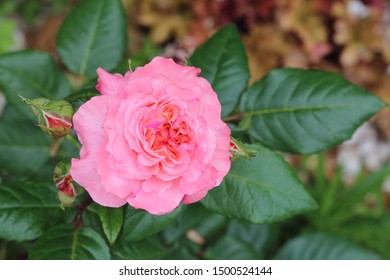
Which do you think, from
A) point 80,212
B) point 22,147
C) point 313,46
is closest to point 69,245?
point 80,212

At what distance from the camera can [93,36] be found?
3.35 ft

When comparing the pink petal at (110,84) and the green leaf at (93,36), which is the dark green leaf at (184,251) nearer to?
the green leaf at (93,36)

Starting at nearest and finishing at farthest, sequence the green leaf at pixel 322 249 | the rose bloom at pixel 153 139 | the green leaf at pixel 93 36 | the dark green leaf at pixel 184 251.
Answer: the rose bloom at pixel 153 139 → the green leaf at pixel 93 36 → the dark green leaf at pixel 184 251 → the green leaf at pixel 322 249

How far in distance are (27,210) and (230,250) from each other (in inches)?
22.1

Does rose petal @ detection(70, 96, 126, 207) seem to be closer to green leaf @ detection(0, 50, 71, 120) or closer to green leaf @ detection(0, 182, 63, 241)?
green leaf @ detection(0, 182, 63, 241)

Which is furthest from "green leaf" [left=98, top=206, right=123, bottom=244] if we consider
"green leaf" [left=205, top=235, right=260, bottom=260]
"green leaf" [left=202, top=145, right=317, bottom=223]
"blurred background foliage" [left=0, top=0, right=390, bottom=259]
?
"blurred background foliage" [left=0, top=0, right=390, bottom=259]

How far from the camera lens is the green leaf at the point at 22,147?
1.05 m

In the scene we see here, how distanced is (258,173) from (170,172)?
0.22 meters

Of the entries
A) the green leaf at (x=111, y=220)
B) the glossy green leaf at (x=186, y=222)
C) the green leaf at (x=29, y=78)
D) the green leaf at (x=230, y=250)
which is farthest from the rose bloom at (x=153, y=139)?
the green leaf at (x=230, y=250)

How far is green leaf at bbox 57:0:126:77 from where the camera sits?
3.31 feet

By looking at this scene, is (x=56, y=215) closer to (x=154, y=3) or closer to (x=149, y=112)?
(x=149, y=112)

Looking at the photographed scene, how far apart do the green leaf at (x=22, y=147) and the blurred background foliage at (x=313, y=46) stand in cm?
82

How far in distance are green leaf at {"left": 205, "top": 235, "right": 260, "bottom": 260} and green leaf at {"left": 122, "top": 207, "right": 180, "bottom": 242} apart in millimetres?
443

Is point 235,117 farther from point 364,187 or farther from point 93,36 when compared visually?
point 364,187
